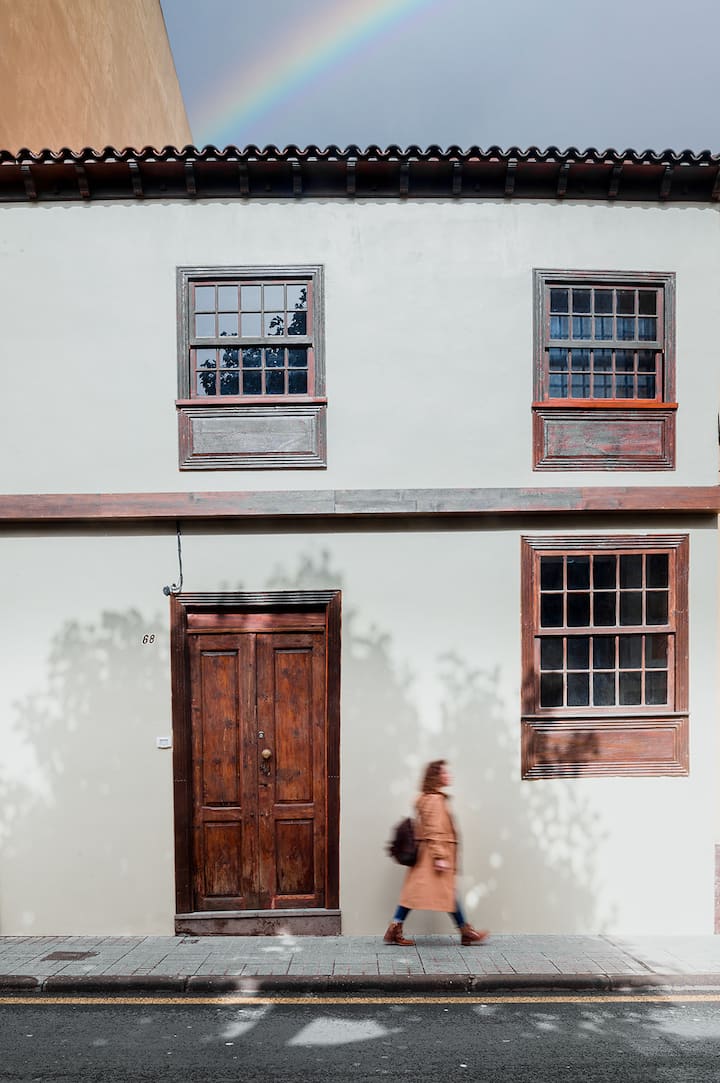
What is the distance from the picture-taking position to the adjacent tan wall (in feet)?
28.3

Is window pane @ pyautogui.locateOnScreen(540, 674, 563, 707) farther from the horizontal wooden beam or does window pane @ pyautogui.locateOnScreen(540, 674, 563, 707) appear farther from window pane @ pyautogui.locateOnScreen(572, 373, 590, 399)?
window pane @ pyautogui.locateOnScreen(572, 373, 590, 399)

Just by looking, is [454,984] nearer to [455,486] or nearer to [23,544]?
[455,486]

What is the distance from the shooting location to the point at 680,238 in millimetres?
7156

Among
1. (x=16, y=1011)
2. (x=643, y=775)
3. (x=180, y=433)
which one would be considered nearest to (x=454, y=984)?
(x=643, y=775)

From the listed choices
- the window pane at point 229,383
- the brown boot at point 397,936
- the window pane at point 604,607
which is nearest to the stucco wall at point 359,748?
the brown boot at point 397,936

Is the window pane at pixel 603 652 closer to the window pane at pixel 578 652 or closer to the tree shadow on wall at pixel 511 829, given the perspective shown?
the window pane at pixel 578 652

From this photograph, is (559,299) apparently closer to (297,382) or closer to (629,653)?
(297,382)

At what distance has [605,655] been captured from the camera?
7.12 m

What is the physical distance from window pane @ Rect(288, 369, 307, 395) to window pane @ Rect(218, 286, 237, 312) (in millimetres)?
853

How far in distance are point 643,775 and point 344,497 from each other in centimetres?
398

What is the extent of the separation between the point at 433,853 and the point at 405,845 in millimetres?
248

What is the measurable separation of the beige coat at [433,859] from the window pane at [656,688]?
2433 millimetres

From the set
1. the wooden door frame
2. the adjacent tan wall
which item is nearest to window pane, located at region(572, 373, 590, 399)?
the wooden door frame

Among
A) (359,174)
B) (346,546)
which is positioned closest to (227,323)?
(359,174)
